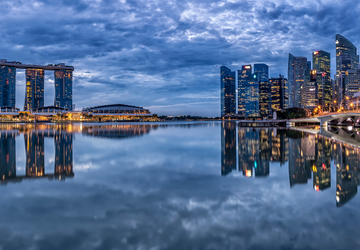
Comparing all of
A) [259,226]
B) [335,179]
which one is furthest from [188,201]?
[335,179]

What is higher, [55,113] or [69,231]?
[55,113]

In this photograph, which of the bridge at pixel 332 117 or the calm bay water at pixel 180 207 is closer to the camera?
the calm bay water at pixel 180 207

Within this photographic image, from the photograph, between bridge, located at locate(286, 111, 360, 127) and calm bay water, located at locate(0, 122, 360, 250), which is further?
bridge, located at locate(286, 111, 360, 127)

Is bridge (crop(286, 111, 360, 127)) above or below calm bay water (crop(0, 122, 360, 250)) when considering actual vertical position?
above

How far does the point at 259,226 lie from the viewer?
7.19 meters

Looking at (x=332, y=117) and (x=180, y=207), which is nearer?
(x=180, y=207)

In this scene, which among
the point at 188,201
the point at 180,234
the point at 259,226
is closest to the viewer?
the point at 180,234

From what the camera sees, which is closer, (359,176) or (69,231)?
(69,231)

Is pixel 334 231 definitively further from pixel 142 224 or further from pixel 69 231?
pixel 69 231

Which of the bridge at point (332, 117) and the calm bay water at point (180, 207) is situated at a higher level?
the bridge at point (332, 117)

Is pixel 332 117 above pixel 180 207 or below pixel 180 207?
above

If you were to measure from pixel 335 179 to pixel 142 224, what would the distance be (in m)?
11.2

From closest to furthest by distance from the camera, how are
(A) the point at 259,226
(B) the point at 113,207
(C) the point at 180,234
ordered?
(C) the point at 180,234, (A) the point at 259,226, (B) the point at 113,207

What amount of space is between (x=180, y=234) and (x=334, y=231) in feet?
14.2
